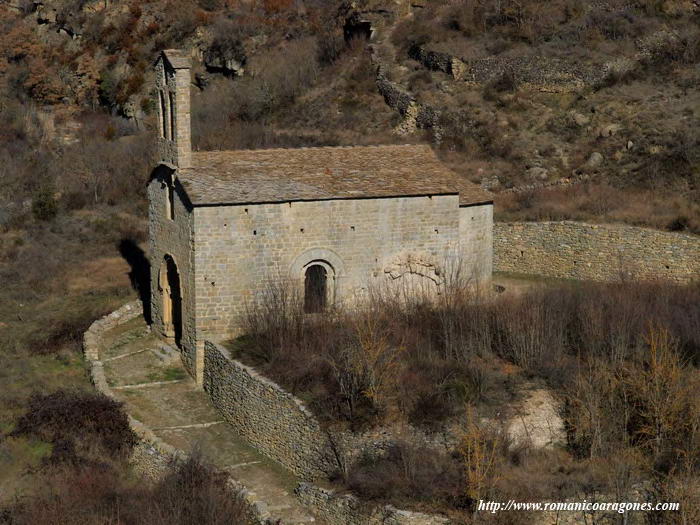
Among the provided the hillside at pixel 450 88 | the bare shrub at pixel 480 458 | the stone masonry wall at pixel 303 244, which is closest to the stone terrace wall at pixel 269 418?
the stone masonry wall at pixel 303 244

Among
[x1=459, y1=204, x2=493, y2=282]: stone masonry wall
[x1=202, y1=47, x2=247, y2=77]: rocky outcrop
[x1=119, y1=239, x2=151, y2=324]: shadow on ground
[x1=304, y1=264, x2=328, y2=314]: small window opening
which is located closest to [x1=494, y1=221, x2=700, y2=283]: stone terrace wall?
[x1=459, y1=204, x2=493, y2=282]: stone masonry wall

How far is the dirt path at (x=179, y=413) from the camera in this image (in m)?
16.6

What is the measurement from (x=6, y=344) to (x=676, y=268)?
1861 cm

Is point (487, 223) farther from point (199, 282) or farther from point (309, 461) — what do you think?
point (309, 461)

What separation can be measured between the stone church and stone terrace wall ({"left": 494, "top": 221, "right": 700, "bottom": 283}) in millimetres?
5723

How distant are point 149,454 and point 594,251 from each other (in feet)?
52.4

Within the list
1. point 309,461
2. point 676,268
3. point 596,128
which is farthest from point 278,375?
point 596,128

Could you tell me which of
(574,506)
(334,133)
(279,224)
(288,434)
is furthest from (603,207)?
(574,506)

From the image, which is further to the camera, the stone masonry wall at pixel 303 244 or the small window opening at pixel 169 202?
the small window opening at pixel 169 202

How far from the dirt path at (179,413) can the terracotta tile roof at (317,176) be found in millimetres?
4320

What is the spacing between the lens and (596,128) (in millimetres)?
35750

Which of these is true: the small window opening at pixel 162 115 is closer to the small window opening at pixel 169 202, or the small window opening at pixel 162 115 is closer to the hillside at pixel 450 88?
the small window opening at pixel 169 202

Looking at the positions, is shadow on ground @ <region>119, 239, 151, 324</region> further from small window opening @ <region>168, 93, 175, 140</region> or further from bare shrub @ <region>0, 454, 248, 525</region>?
bare shrub @ <region>0, 454, 248, 525</region>

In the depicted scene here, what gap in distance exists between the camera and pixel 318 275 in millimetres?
21750
